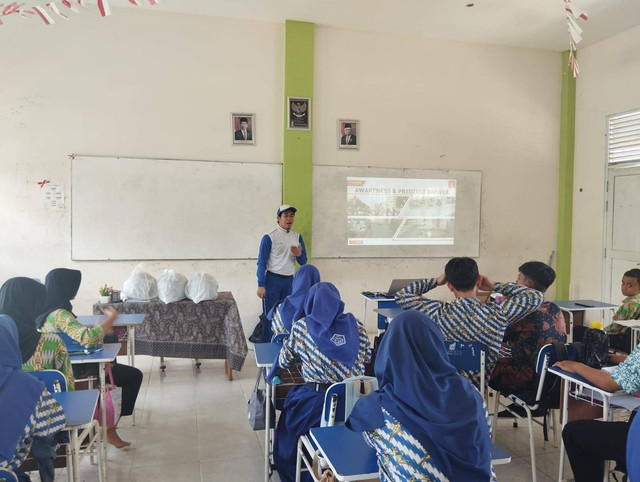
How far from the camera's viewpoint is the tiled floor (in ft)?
9.23

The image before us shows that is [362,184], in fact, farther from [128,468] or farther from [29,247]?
[128,468]

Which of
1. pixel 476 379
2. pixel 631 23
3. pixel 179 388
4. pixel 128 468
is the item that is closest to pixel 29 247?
pixel 179 388

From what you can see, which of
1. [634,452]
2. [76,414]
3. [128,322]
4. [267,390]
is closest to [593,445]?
[634,452]

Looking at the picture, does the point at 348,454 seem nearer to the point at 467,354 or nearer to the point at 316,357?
the point at 316,357

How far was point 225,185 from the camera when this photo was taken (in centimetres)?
573

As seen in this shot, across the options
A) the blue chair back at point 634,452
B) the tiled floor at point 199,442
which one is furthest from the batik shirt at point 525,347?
the blue chair back at point 634,452

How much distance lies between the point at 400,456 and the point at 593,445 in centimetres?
120

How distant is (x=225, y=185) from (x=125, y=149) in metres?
1.13

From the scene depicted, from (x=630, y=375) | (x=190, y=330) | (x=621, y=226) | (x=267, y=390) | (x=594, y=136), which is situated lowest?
(x=190, y=330)

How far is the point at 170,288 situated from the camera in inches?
174

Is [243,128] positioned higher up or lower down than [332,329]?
higher up

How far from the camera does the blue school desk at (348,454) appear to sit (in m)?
1.53

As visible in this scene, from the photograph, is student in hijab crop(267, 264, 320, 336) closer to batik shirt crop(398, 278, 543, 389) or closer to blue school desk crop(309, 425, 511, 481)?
batik shirt crop(398, 278, 543, 389)

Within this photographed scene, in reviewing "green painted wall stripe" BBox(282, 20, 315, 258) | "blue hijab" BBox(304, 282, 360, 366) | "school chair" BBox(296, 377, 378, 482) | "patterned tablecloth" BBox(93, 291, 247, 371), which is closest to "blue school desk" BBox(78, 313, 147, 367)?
"patterned tablecloth" BBox(93, 291, 247, 371)
